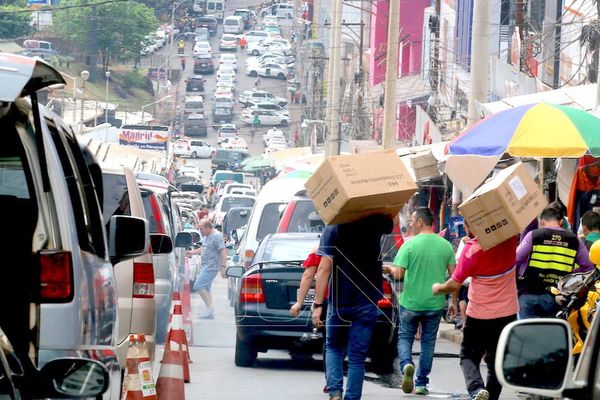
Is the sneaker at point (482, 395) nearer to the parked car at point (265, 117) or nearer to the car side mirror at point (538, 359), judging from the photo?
the car side mirror at point (538, 359)

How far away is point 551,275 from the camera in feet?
38.9

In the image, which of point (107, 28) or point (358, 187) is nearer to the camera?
point (358, 187)

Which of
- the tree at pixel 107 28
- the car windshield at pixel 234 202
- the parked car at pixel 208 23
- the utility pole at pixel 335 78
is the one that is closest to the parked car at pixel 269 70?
the tree at pixel 107 28

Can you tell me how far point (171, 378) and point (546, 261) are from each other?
3348 mm

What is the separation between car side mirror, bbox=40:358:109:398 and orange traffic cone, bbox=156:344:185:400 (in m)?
5.79

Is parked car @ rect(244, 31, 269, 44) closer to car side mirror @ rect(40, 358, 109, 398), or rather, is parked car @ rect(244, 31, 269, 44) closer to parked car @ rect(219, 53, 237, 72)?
parked car @ rect(219, 53, 237, 72)

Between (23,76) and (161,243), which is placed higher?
(23,76)

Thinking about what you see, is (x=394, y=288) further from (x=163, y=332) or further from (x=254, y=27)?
(x=254, y=27)

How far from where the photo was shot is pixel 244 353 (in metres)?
14.0

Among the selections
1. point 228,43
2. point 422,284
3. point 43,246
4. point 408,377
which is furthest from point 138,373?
point 228,43

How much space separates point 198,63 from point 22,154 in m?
110

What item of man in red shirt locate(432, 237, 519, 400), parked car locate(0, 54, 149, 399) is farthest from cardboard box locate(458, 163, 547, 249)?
parked car locate(0, 54, 149, 399)

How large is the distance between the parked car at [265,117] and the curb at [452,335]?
8159cm

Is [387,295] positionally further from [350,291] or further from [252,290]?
[350,291]
